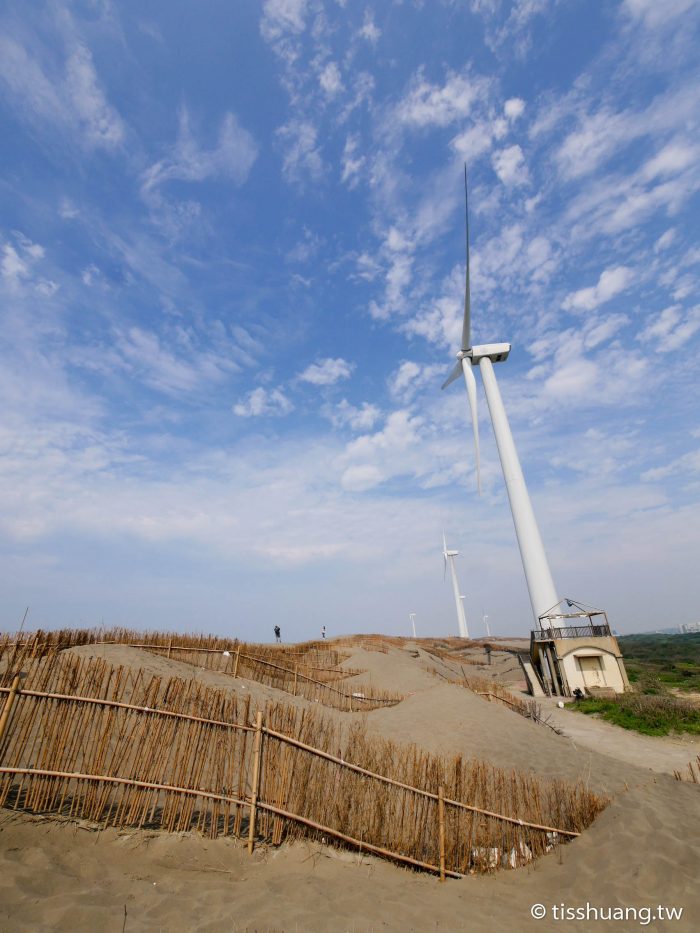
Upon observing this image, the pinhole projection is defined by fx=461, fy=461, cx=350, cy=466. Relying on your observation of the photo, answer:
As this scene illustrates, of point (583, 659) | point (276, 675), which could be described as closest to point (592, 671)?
point (583, 659)

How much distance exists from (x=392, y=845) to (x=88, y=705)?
4.43 meters

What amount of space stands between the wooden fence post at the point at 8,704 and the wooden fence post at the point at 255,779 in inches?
113

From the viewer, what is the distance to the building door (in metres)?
22.4

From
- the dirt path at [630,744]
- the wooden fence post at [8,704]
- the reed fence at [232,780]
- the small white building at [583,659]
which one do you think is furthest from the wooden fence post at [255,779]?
the small white building at [583,659]

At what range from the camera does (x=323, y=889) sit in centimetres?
524

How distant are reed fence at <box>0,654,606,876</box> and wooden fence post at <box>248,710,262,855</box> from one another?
0.07 feet

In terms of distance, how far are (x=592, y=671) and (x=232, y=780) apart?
22227 mm

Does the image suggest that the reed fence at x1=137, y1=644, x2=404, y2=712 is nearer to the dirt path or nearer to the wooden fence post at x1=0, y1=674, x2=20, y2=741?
the dirt path

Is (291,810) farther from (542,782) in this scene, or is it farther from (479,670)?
(479,670)

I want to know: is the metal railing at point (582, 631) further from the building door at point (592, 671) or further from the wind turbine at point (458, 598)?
the wind turbine at point (458, 598)

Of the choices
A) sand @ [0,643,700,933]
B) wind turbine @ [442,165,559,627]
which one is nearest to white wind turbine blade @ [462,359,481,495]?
wind turbine @ [442,165,559,627]

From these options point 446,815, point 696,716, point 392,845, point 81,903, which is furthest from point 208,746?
point 696,716

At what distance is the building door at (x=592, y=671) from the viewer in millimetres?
22419

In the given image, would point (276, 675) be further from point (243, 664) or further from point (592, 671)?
point (592, 671)
